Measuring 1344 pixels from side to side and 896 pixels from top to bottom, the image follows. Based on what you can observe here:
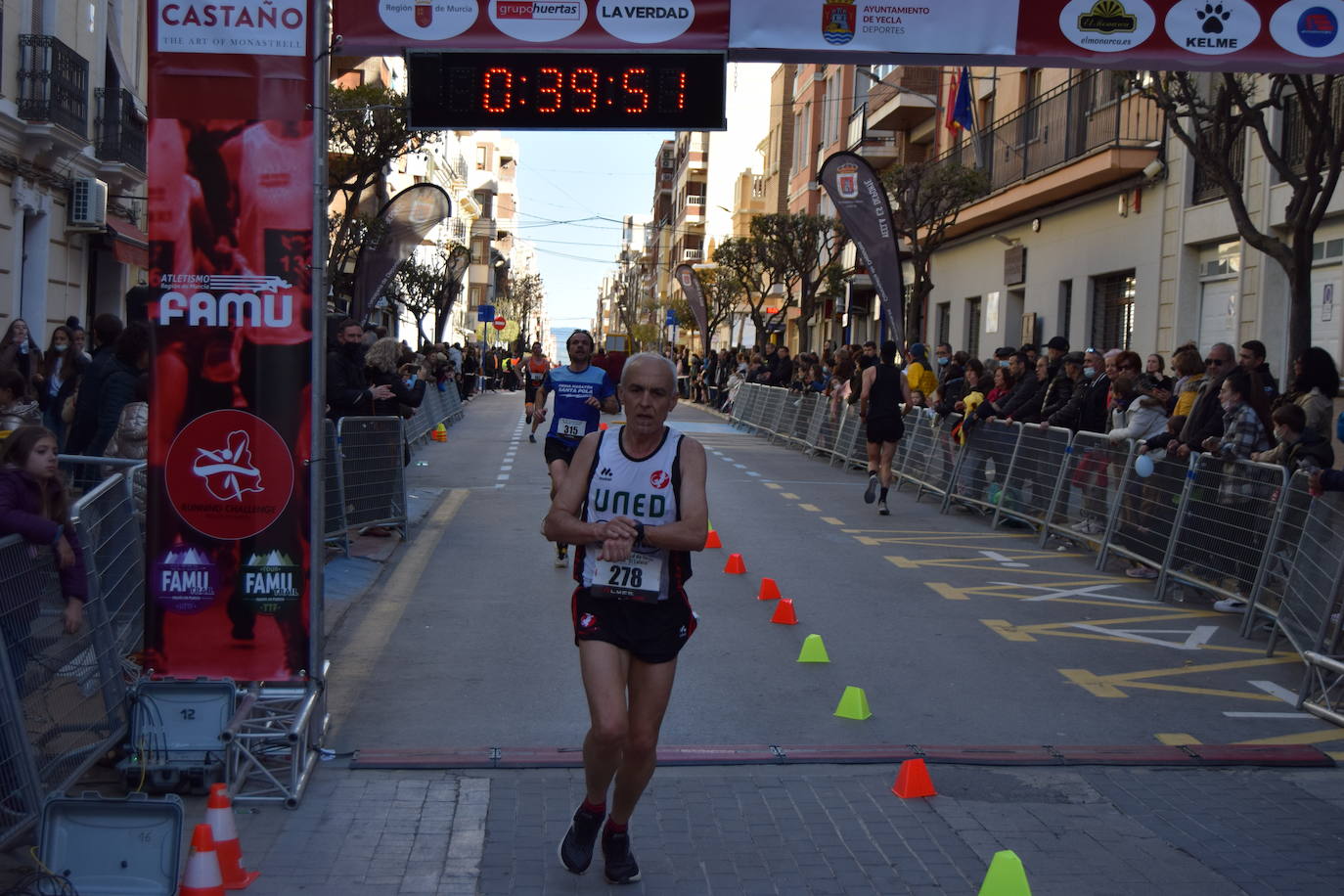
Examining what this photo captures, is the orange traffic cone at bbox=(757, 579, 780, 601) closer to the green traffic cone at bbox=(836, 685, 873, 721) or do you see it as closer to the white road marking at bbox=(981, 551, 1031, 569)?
the white road marking at bbox=(981, 551, 1031, 569)

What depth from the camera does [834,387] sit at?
23.3 meters

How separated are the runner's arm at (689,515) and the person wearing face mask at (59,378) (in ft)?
27.5

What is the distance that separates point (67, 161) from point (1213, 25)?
2046 cm

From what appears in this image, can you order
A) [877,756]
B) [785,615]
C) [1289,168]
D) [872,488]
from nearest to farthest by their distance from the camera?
[877,756] → [785,615] → [1289,168] → [872,488]

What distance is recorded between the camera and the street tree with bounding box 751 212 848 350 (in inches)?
1667

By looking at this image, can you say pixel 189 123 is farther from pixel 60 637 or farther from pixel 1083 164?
pixel 1083 164

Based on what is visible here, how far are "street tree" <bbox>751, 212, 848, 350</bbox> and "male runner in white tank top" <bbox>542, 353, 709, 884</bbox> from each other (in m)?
37.5

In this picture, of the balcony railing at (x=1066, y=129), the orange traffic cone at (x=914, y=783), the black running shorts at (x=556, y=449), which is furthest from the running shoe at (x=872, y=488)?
the orange traffic cone at (x=914, y=783)

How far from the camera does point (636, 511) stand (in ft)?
15.6

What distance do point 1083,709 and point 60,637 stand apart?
4.74 meters

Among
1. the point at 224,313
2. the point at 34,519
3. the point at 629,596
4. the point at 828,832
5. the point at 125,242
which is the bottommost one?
the point at 828,832

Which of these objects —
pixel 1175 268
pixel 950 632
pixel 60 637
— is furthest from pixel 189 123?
pixel 1175 268

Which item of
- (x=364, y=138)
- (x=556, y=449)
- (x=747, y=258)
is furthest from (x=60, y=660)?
(x=747, y=258)

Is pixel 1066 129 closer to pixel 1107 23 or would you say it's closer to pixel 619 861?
pixel 1107 23
